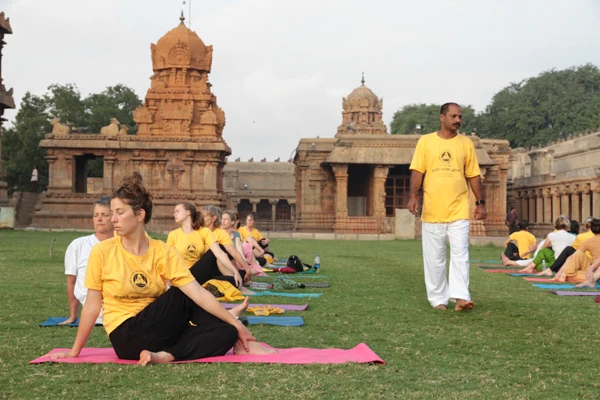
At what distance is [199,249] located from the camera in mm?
9141

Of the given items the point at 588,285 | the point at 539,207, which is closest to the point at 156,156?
the point at 539,207

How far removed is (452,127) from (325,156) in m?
28.1

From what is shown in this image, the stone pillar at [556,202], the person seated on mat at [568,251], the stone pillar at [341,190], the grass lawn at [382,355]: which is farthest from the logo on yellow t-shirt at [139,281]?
the stone pillar at [556,202]

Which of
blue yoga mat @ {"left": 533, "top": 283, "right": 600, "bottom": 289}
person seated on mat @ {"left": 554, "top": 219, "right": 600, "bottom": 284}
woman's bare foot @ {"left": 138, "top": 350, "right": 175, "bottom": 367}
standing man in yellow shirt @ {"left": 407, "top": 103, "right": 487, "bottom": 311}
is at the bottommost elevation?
blue yoga mat @ {"left": 533, "top": 283, "right": 600, "bottom": 289}

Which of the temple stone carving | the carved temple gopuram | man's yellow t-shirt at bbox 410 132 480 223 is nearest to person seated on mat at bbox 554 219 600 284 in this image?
man's yellow t-shirt at bbox 410 132 480 223

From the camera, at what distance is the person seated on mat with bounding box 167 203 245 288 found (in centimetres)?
895

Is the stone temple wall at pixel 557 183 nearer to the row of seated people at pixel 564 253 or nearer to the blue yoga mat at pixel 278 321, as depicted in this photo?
the row of seated people at pixel 564 253

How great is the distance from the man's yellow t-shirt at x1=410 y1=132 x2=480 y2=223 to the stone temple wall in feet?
94.8

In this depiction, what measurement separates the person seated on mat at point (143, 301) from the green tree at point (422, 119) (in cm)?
6536

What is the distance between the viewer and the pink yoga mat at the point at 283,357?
509 centimetres

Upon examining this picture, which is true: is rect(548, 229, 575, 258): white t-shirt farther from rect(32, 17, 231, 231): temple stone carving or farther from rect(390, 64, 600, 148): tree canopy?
rect(390, 64, 600, 148): tree canopy

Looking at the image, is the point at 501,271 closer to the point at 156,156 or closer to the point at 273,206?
the point at 156,156

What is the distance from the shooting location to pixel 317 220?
36.4 metres

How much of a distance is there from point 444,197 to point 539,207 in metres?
38.0
